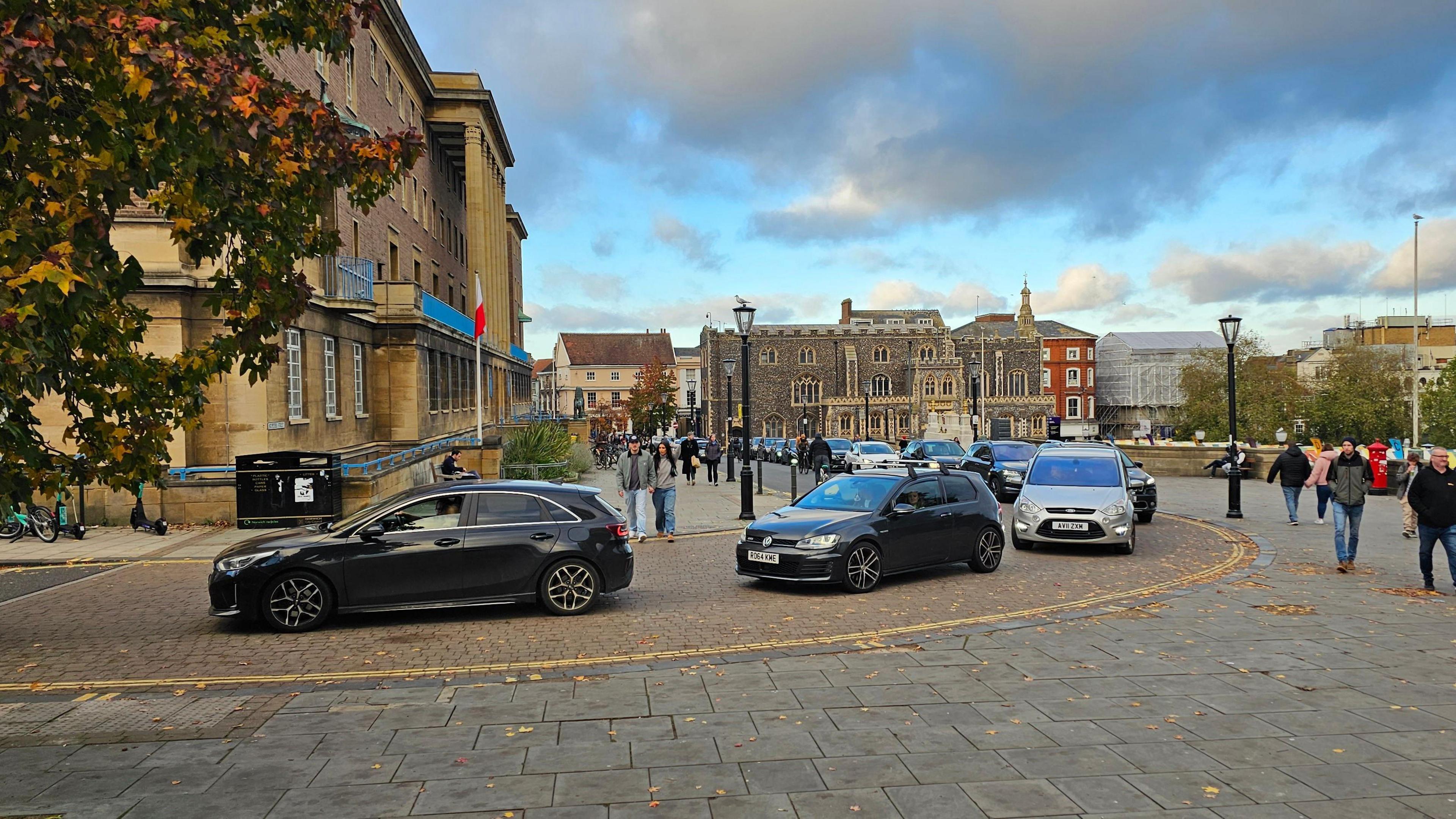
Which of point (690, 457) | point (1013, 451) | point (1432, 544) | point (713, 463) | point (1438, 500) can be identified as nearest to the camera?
point (1438, 500)

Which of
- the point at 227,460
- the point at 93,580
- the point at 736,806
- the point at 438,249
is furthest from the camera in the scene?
the point at 438,249

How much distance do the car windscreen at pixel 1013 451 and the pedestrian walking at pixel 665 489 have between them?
1293 cm

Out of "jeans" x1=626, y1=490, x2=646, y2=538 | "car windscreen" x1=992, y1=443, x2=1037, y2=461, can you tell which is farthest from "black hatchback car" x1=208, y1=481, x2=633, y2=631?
"car windscreen" x1=992, y1=443, x2=1037, y2=461

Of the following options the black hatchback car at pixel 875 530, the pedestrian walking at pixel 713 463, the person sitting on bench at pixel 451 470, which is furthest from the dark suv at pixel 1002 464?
the person sitting on bench at pixel 451 470

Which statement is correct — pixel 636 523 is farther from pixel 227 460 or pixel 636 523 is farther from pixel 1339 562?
pixel 1339 562

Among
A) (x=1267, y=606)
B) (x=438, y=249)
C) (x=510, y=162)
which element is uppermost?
(x=510, y=162)

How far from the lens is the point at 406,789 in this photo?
5.52 m

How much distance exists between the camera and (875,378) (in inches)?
4301

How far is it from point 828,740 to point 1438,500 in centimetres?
892

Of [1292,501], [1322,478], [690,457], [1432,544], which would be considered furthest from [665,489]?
[690,457]

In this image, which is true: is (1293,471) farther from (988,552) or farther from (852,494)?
(852,494)

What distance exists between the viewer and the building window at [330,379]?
2481cm

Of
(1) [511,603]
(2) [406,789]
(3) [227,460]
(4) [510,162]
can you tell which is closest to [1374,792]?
(2) [406,789]

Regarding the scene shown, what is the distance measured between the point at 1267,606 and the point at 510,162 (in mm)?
59187
